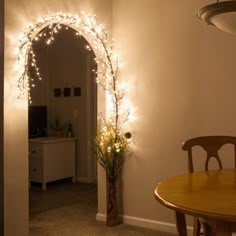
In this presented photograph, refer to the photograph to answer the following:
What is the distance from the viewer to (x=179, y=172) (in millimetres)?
3602

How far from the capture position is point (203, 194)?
1.83 meters

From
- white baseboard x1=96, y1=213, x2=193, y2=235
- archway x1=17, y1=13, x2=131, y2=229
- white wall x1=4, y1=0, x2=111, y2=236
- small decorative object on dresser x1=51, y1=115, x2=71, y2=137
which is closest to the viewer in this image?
white wall x1=4, y1=0, x2=111, y2=236

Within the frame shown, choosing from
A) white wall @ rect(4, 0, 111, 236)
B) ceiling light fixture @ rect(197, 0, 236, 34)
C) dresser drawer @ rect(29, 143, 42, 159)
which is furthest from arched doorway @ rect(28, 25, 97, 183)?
ceiling light fixture @ rect(197, 0, 236, 34)

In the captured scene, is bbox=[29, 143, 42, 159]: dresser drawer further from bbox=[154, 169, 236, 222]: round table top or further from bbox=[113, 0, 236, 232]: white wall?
bbox=[154, 169, 236, 222]: round table top

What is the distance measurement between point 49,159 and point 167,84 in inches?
107

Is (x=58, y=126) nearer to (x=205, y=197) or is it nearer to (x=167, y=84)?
(x=167, y=84)

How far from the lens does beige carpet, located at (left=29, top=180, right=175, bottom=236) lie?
11.9 ft

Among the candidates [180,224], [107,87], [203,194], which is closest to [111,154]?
[107,87]

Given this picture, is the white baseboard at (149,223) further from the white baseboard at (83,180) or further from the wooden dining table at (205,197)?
the white baseboard at (83,180)

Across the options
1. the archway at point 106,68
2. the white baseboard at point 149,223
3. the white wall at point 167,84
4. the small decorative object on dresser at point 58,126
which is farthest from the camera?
the small decorative object on dresser at point 58,126

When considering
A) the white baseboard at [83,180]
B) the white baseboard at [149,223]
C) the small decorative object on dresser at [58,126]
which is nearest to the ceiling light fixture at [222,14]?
the white baseboard at [149,223]

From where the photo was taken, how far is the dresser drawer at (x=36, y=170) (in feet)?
18.4

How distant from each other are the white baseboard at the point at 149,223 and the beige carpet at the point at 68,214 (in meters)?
0.06

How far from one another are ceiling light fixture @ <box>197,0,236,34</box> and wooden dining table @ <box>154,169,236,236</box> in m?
0.83
